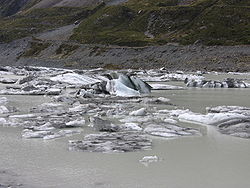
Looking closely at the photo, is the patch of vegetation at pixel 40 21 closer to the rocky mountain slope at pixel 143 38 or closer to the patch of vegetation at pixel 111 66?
the rocky mountain slope at pixel 143 38

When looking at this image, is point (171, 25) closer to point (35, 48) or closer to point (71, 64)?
point (71, 64)

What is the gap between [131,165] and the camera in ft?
25.2

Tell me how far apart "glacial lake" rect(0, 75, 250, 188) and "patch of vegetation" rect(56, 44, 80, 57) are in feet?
203

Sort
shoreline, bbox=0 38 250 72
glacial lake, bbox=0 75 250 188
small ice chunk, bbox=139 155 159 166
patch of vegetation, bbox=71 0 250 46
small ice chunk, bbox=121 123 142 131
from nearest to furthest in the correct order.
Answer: glacial lake, bbox=0 75 250 188, small ice chunk, bbox=139 155 159 166, small ice chunk, bbox=121 123 142 131, shoreline, bbox=0 38 250 72, patch of vegetation, bbox=71 0 250 46

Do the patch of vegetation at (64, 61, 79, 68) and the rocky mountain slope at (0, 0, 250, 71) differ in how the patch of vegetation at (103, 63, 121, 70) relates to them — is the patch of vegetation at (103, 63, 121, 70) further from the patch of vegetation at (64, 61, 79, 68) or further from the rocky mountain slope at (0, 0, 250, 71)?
the patch of vegetation at (64, 61, 79, 68)

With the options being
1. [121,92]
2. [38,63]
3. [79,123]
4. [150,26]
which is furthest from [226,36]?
[79,123]

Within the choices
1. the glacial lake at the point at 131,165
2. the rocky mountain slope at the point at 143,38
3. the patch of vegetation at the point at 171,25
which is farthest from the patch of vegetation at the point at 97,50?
the glacial lake at the point at 131,165

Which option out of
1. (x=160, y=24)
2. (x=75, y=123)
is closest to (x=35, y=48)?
(x=160, y=24)

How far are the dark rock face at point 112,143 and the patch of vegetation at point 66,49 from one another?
203ft

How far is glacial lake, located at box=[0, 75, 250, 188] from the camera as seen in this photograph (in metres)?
6.70

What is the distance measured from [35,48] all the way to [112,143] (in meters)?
75.1

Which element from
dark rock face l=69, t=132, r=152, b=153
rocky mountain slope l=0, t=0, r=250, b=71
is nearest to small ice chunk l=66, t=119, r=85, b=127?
dark rock face l=69, t=132, r=152, b=153

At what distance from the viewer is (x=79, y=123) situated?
11.7m

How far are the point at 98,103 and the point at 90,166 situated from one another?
962cm
